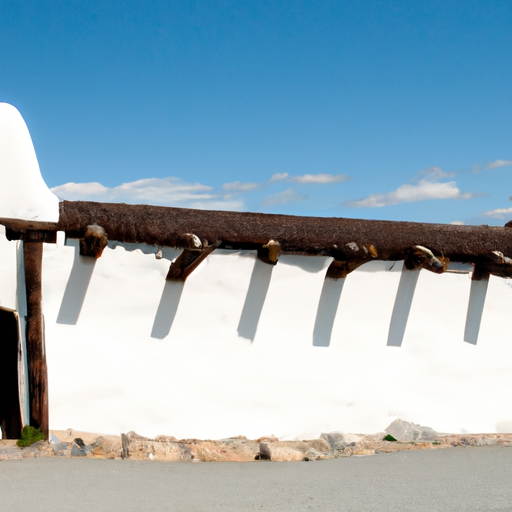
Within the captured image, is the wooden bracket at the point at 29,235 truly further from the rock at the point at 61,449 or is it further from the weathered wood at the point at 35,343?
the rock at the point at 61,449

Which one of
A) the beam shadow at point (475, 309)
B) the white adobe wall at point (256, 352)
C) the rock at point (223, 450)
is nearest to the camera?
the rock at point (223, 450)

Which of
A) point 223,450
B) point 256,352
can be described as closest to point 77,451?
point 223,450

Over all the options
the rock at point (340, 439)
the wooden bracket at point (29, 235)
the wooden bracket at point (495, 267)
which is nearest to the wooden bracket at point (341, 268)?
the wooden bracket at point (495, 267)

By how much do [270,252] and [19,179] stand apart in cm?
219

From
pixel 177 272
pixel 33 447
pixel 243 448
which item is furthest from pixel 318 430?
pixel 33 447

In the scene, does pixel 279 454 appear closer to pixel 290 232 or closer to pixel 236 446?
pixel 236 446

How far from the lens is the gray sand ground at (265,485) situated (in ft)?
11.5

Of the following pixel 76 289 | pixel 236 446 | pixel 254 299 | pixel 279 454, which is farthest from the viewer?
pixel 254 299

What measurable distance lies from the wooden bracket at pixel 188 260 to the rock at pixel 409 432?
236cm

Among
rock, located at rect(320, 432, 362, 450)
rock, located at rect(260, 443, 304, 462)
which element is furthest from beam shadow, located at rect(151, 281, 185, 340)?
rock, located at rect(320, 432, 362, 450)

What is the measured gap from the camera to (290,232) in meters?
5.49

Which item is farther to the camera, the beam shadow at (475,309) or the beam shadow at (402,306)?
the beam shadow at (475,309)

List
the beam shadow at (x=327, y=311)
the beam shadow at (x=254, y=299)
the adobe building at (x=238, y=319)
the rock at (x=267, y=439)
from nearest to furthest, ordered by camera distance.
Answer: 1. the adobe building at (x=238, y=319)
2. the rock at (x=267, y=439)
3. the beam shadow at (x=254, y=299)
4. the beam shadow at (x=327, y=311)

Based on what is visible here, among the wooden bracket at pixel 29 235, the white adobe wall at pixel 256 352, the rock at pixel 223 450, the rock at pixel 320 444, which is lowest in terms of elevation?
the rock at pixel 223 450
